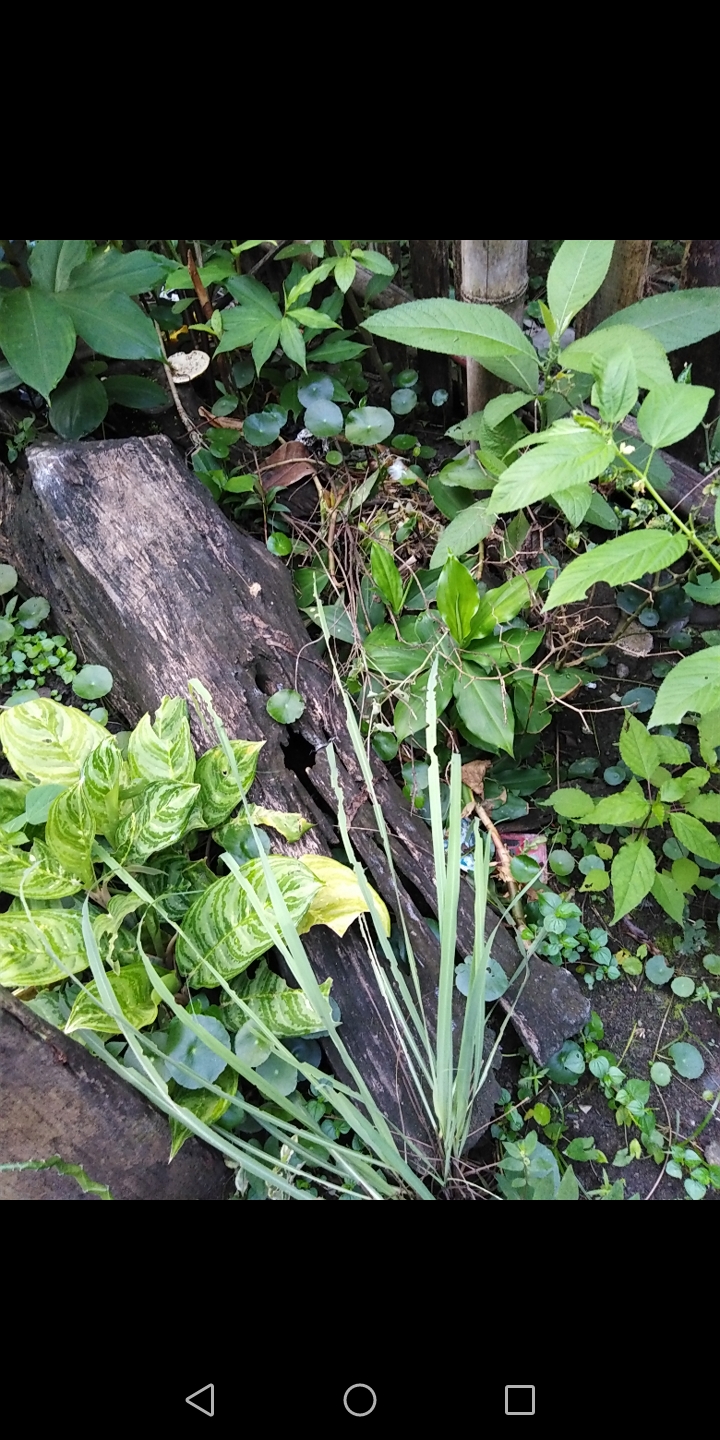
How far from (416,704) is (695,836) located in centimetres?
53

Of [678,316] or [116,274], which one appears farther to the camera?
[116,274]

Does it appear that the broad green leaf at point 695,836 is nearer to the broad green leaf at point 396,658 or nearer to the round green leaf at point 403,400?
the broad green leaf at point 396,658

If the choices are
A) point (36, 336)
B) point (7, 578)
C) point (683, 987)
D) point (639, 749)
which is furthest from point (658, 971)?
point (36, 336)

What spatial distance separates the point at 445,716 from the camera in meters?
1.64

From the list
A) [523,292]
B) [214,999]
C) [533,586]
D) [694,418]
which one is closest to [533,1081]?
[214,999]

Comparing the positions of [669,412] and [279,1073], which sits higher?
[669,412]

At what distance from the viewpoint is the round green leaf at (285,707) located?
149 cm

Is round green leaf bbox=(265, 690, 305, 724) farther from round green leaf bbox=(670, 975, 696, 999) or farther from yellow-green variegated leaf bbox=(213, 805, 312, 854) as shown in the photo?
round green leaf bbox=(670, 975, 696, 999)

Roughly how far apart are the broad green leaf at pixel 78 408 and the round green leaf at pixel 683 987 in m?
1.57

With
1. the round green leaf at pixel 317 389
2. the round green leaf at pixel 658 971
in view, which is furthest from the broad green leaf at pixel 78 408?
the round green leaf at pixel 658 971

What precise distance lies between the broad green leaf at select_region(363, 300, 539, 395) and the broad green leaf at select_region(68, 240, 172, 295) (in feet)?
1.74

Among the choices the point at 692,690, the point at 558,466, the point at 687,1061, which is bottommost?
the point at 687,1061

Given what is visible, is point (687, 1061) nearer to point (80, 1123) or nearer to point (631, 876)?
point (631, 876)
